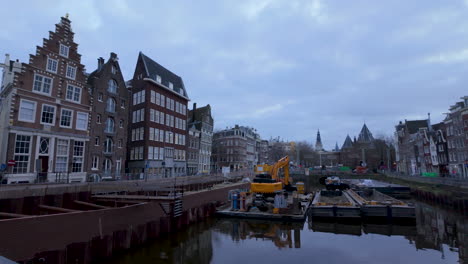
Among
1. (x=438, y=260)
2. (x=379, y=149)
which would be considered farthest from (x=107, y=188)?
(x=379, y=149)

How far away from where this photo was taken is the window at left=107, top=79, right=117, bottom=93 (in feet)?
126

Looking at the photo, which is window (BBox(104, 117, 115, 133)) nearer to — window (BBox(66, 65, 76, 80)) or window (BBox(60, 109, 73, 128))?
window (BBox(60, 109, 73, 128))

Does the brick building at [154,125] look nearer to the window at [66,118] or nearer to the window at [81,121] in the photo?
the window at [81,121]

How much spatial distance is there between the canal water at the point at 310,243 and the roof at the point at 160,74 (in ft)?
112

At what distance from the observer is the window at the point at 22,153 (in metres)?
26.3

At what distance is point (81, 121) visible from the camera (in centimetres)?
3281

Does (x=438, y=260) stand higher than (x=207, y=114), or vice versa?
(x=207, y=114)

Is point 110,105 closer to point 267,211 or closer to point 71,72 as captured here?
point 71,72

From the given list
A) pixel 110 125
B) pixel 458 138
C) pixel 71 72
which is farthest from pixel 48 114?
pixel 458 138

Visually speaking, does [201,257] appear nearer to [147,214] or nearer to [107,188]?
[147,214]

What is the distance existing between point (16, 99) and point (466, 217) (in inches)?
1899

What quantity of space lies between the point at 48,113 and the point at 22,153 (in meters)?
5.26

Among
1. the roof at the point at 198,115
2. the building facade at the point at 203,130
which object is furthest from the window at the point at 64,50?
the roof at the point at 198,115

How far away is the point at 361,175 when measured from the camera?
263ft
